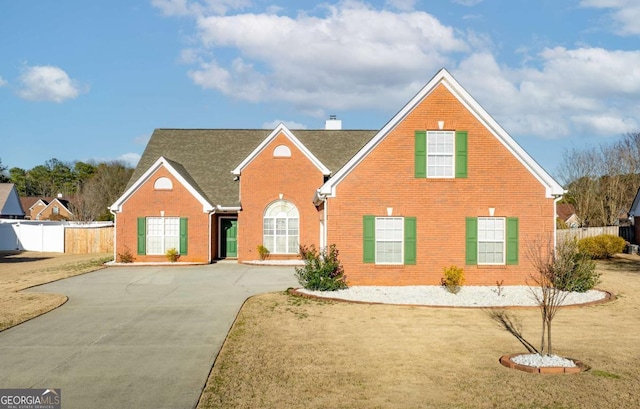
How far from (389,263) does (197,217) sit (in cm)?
1285

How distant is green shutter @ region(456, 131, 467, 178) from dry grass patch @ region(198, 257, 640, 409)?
5599 millimetres

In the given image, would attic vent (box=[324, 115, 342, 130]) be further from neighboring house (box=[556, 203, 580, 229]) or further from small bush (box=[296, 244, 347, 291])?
neighboring house (box=[556, 203, 580, 229])

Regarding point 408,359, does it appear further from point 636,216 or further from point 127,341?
point 636,216

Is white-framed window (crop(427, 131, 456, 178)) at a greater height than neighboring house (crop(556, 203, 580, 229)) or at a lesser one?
greater

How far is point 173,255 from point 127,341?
16.9 meters

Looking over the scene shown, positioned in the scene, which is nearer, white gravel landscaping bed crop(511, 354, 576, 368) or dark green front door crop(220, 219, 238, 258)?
white gravel landscaping bed crop(511, 354, 576, 368)

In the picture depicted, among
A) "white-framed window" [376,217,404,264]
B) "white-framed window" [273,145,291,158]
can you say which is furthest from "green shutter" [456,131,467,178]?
"white-framed window" [273,145,291,158]

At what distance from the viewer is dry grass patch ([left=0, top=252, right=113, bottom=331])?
14.8 meters

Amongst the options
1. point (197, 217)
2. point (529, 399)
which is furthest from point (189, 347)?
point (197, 217)

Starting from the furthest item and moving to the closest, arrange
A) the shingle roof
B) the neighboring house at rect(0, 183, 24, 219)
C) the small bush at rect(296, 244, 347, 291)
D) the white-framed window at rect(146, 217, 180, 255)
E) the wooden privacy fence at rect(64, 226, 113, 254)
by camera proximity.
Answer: the neighboring house at rect(0, 183, 24, 219)
the wooden privacy fence at rect(64, 226, 113, 254)
the shingle roof
the white-framed window at rect(146, 217, 180, 255)
the small bush at rect(296, 244, 347, 291)

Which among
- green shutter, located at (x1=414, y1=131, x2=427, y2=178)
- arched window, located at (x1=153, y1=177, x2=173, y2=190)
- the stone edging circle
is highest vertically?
green shutter, located at (x1=414, y1=131, x2=427, y2=178)

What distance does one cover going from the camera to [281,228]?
29.2 metres

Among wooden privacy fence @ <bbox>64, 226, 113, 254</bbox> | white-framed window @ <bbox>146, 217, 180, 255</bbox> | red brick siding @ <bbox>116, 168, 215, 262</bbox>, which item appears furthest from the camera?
wooden privacy fence @ <bbox>64, 226, 113, 254</bbox>

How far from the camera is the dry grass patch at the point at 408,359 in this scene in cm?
795
